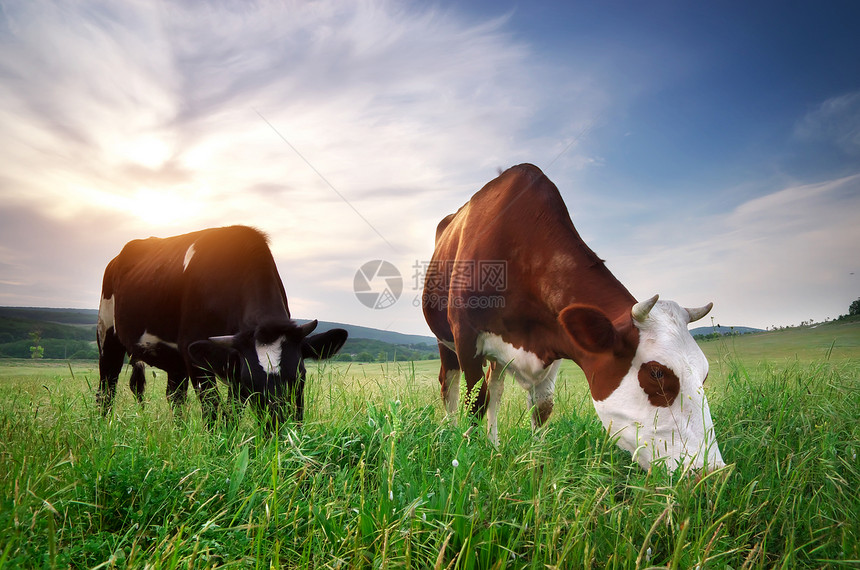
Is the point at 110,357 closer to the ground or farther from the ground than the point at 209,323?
closer to the ground

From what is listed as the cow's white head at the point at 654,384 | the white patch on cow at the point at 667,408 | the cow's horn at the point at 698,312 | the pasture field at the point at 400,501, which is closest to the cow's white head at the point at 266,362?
the pasture field at the point at 400,501

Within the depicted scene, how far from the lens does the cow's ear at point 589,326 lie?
376cm

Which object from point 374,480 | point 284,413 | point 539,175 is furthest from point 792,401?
point 284,413

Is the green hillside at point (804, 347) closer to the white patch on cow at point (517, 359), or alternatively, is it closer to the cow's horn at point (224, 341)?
the white patch on cow at point (517, 359)

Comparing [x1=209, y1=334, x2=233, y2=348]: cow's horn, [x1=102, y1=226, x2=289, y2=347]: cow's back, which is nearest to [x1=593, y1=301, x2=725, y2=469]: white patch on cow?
[x1=209, y1=334, x2=233, y2=348]: cow's horn

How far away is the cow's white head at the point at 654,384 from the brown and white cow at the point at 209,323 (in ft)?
8.51

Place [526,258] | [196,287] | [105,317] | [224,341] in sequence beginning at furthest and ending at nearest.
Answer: [105,317] → [196,287] → [224,341] → [526,258]

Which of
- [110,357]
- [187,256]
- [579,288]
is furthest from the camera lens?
[110,357]

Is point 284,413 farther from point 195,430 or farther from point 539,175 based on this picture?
point 539,175

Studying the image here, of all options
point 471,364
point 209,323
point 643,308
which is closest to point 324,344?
point 209,323

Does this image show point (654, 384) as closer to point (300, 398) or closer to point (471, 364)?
point (471, 364)

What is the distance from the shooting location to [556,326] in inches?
183

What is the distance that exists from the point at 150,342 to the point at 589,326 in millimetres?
6383

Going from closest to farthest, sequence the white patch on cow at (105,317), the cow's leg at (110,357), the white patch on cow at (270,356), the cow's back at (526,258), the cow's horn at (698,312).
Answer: the cow's horn at (698,312) → the cow's back at (526,258) → the white patch on cow at (270,356) → the cow's leg at (110,357) → the white patch on cow at (105,317)
